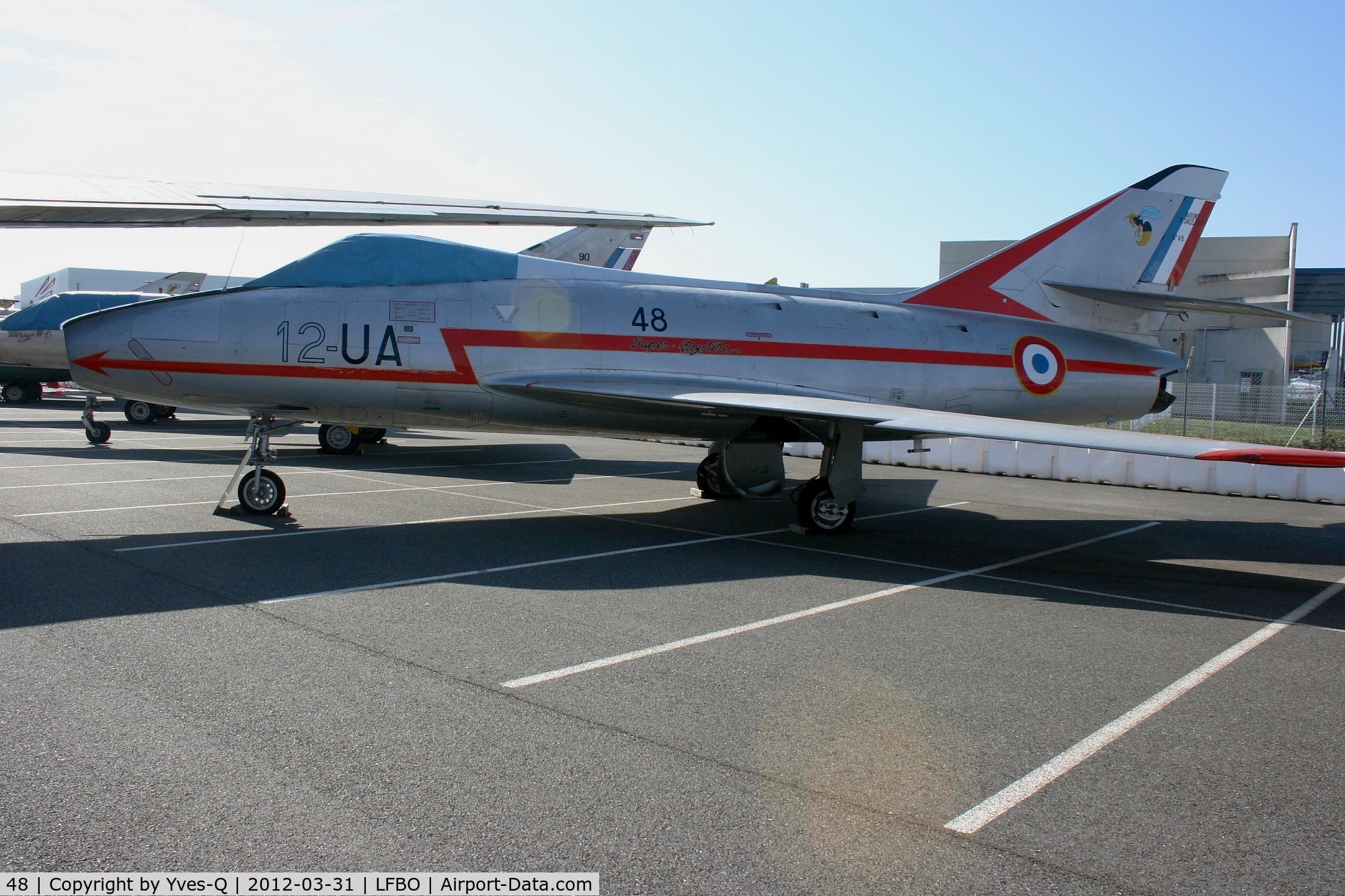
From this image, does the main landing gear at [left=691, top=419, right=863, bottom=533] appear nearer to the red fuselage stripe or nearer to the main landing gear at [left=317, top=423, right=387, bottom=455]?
the red fuselage stripe

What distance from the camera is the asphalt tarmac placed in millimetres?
3047

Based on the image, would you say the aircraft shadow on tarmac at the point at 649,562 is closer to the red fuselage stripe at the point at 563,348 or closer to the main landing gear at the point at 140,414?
the red fuselage stripe at the point at 563,348

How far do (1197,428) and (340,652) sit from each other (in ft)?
82.5

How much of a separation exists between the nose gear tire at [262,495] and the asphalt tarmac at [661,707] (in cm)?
37

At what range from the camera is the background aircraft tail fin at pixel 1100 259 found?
→ 11797mm

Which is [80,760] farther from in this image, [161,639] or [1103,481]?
[1103,481]

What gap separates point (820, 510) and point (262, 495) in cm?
604

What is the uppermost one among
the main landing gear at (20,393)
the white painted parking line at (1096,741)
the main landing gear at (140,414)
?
the main landing gear at (20,393)

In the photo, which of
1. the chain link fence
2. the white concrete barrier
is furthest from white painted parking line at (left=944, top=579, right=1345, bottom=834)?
the chain link fence

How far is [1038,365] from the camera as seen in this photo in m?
11.5

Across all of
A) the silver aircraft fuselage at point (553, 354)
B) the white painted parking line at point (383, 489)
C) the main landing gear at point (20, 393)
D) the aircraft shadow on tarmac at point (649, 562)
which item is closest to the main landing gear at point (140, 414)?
the white painted parking line at point (383, 489)

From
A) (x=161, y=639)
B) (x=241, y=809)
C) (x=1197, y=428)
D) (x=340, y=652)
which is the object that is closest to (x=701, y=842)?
(x=241, y=809)

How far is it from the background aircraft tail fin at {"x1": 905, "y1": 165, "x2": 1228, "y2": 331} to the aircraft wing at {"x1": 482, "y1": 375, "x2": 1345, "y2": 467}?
2.66 meters

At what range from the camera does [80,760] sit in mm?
3520
